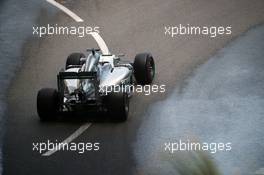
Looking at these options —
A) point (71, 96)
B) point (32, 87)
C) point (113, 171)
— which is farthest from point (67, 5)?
point (113, 171)

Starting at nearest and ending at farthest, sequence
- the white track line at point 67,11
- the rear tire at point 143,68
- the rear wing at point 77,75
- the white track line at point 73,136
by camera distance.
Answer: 1. the white track line at point 73,136
2. the rear wing at point 77,75
3. the rear tire at point 143,68
4. the white track line at point 67,11

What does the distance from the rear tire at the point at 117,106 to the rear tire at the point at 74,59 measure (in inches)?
53.8

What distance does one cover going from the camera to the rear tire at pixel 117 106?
7980 millimetres

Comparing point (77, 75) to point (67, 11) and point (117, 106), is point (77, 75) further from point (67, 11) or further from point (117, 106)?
point (67, 11)

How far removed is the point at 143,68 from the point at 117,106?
1315mm

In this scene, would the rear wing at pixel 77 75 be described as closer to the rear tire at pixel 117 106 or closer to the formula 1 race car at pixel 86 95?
the formula 1 race car at pixel 86 95

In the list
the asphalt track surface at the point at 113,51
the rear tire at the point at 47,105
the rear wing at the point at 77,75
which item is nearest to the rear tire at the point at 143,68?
the asphalt track surface at the point at 113,51

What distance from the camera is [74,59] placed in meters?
9.35

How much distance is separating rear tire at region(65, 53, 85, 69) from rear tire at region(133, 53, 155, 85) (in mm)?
808

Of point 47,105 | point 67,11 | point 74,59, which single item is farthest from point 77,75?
point 67,11

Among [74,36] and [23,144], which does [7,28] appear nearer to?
[74,36]

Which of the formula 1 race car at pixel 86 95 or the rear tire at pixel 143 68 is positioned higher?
the rear tire at pixel 143 68

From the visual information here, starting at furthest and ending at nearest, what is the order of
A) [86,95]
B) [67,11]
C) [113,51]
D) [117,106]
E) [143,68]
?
[67,11] < [113,51] < [143,68] < [86,95] < [117,106]

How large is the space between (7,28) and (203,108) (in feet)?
12.2
